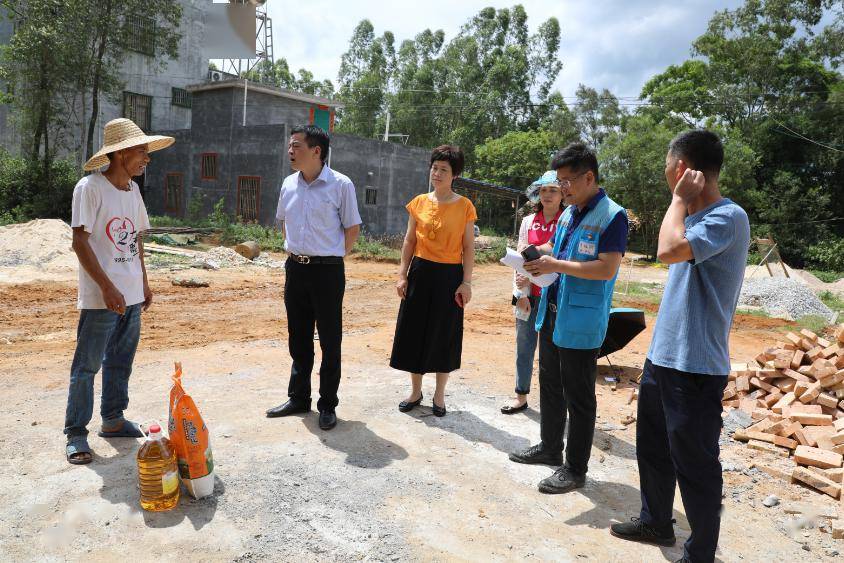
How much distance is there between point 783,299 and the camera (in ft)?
45.4

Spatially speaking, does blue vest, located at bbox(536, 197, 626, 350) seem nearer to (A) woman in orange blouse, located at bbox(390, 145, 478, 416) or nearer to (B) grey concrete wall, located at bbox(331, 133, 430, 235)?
(A) woman in orange blouse, located at bbox(390, 145, 478, 416)

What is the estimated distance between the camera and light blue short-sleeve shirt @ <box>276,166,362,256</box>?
13.2 ft

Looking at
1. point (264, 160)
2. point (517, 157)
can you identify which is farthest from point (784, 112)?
point (264, 160)

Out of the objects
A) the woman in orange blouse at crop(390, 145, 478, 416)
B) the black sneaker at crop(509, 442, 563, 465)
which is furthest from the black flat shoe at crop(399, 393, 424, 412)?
the black sneaker at crop(509, 442, 563, 465)

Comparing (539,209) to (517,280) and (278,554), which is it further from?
(278,554)

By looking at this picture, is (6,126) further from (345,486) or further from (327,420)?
(345,486)

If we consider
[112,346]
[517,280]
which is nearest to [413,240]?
[517,280]

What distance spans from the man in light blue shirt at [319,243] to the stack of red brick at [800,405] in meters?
3.20

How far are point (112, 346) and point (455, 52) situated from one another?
4312cm

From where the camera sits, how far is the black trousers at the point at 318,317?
13.3ft

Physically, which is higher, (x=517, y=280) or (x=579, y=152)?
(x=579, y=152)

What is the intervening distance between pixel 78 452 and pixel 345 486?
4.92 ft

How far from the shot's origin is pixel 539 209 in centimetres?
472

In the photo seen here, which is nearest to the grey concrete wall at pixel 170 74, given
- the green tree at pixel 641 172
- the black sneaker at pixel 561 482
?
the green tree at pixel 641 172
